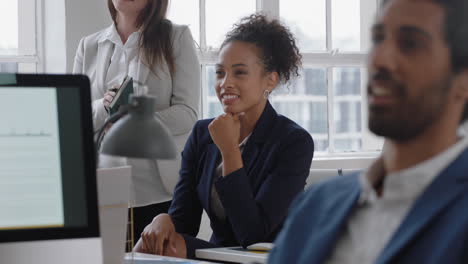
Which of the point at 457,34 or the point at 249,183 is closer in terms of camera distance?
the point at 457,34

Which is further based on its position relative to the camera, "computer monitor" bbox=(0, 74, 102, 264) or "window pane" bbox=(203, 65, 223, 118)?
"window pane" bbox=(203, 65, 223, 118)

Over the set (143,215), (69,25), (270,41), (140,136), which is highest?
(69,25)

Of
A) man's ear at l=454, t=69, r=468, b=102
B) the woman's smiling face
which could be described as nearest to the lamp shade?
man's ear at l=454, t=69, r=468, b=102

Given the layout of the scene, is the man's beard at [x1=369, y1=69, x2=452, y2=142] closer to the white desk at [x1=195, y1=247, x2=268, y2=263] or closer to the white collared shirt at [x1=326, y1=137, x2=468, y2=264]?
the white collared shirt at [x1=326, y1=137, x2=468, y2=264]

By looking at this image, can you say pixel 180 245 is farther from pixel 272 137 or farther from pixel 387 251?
pixel 387 251

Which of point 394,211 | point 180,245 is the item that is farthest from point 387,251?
point 180,245

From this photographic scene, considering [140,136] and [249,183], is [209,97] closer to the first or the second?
[249,183]

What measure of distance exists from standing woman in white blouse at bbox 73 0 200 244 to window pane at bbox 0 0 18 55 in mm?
1091

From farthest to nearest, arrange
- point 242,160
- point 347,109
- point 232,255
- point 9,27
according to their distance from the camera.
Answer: point 347,109
point 9,27
point 242,160
point 232,255

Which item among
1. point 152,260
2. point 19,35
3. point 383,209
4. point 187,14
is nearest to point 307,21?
point 187,14

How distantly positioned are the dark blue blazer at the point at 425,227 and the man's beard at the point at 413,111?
0.06 m

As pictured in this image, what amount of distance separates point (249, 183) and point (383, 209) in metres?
1.36

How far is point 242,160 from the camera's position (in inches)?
98.0

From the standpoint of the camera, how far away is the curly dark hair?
2.68 metres
